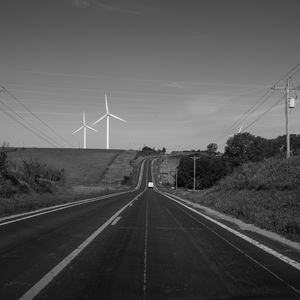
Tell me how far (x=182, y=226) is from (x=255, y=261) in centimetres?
787

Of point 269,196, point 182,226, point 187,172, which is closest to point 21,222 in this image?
point 182,226

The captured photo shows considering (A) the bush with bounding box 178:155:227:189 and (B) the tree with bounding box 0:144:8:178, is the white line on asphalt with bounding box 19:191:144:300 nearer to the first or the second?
(B) the tree with bounding box 0:144:8:178

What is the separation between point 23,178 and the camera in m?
47.4

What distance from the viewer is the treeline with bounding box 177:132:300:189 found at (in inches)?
5497

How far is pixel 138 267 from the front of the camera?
29.4 feet

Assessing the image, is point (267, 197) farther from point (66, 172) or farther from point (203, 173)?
point (203, 173)

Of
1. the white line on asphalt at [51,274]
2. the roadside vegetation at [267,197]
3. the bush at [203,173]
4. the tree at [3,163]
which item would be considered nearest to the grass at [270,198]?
the roadside vegetation at [267,197]

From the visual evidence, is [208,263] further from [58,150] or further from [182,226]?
[58,150]

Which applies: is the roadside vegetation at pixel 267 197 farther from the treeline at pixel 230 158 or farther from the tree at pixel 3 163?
the treeline at pixel 230 158

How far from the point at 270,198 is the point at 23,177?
28.8 metres

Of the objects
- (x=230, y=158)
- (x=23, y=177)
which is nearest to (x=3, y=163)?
(x=23, y=177)

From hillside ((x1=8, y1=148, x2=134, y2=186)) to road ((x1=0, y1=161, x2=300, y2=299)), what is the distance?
111 meters

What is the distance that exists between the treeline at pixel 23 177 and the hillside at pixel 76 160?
6444cm

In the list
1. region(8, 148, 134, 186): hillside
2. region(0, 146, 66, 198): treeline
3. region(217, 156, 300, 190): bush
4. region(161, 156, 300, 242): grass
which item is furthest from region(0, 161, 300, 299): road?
region(8, 148, 134, 186): hillside
